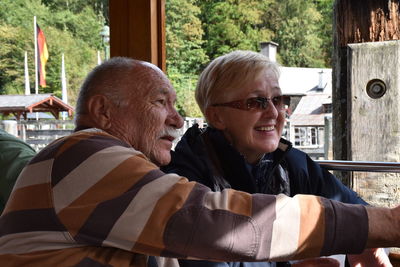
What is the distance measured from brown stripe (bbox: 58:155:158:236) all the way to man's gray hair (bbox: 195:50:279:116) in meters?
0.78

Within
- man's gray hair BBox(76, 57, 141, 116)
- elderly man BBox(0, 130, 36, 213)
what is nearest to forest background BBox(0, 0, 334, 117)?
elderly man BBox(0, 130, 36, 213)

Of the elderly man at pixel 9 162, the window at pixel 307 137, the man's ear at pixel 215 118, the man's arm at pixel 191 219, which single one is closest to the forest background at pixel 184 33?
the man's ear at pixel 215 118

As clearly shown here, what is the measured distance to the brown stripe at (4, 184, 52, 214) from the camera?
84cm

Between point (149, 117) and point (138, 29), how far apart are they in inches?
48.3

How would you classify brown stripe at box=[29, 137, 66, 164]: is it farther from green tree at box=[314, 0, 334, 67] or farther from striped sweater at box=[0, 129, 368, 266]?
green tree at box=[314, 0, 334, 67]

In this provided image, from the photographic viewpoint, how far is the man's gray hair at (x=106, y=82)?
1.04 meters

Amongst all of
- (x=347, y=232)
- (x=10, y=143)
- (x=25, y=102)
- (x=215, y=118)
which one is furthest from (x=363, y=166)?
(x=25, y=102)

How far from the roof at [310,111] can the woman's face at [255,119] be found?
463cm

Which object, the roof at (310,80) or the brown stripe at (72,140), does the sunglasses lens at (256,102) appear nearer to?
the brown stripe at (72,140)

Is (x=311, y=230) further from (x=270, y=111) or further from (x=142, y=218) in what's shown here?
(x=270, y=111)

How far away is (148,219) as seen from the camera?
0.78 metres

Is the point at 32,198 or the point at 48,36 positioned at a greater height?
the point at 48,36

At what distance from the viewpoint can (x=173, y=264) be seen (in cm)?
105

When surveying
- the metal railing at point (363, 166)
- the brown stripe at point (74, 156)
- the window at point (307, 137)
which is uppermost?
the brown stripe at point (74, 156)
